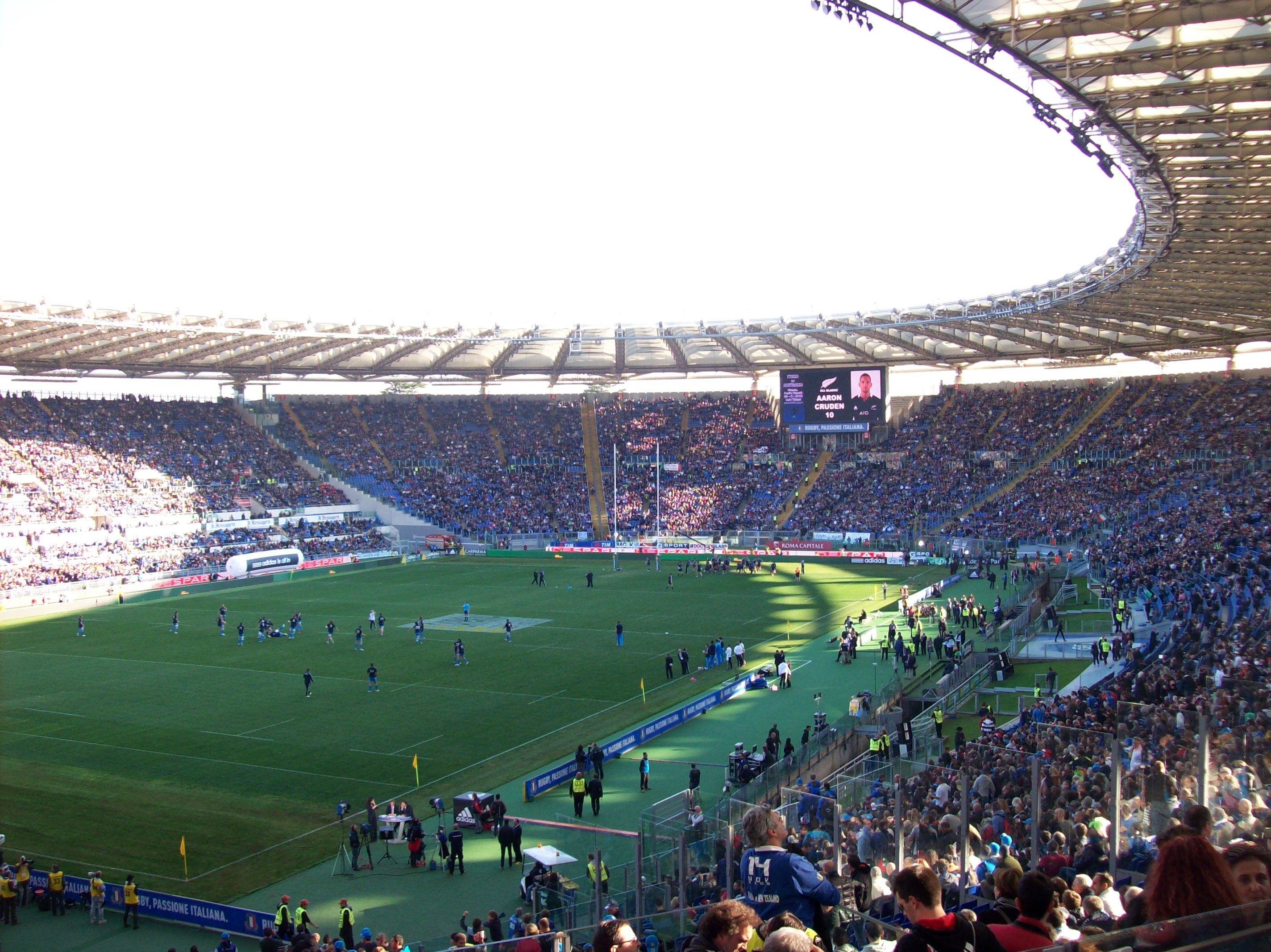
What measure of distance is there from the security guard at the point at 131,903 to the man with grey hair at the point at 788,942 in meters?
16.4

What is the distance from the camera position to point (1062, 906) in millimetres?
6359

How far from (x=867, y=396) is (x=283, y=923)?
58.3m

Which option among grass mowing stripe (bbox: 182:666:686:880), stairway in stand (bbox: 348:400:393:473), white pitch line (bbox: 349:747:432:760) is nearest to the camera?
grass mowing stripe (bbox: 182:666:686:880)

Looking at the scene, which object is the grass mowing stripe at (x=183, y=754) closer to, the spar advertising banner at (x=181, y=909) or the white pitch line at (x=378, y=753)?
the white pitch line at (x=378, y=753)

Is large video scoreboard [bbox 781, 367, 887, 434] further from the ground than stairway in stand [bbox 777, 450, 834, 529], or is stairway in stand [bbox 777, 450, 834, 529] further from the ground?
large video scoreboard [bbox 781, 367, 887, 434]

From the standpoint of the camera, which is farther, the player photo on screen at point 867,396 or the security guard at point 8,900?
the player photo on screen at point 867,396

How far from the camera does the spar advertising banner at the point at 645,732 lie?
73.3ft

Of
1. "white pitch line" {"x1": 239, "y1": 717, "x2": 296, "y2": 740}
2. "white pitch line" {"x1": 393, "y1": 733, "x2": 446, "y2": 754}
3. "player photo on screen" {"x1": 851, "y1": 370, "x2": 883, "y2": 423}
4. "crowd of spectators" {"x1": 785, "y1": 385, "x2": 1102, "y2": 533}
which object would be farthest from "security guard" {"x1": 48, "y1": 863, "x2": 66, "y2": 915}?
"player photo on screen" {"x1": 851, "y1": 370, "x2": 883, "y2": 423}

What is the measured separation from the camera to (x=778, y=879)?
5.38 meters

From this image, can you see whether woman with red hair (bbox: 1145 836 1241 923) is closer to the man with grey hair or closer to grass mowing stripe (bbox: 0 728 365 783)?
the man with grey hair

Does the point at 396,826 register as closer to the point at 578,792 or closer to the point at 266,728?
the point at 578,792

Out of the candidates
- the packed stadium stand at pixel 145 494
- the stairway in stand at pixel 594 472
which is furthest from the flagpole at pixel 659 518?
the packed stadium stand at pixel 145 494

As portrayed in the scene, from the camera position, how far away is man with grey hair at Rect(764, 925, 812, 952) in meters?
3.75

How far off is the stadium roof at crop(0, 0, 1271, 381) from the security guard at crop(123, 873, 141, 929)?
18.1 metres
